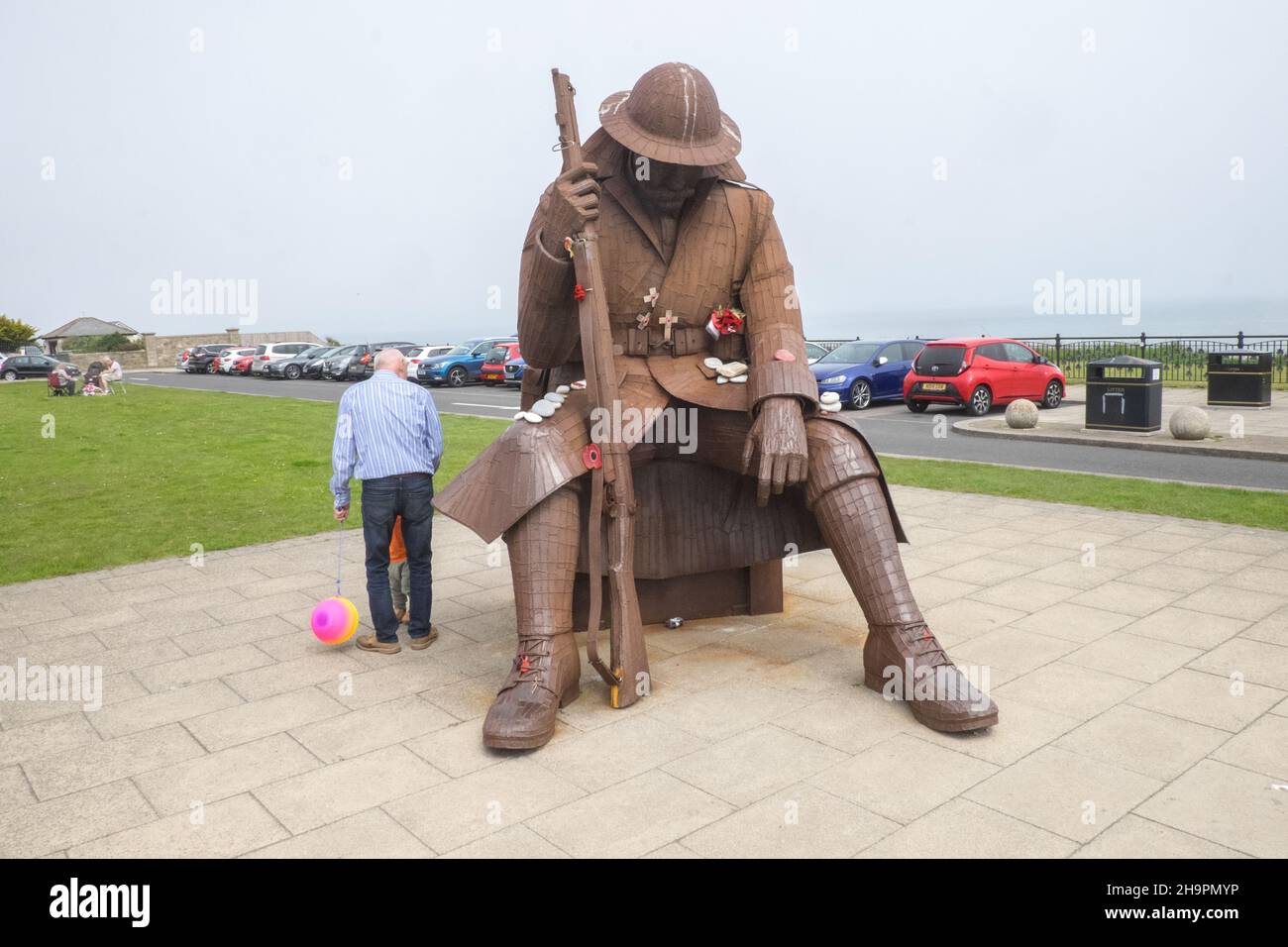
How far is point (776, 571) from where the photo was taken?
5613 millimetres

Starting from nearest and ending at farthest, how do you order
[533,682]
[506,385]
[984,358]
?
[533,682], [984,358], [506,385]

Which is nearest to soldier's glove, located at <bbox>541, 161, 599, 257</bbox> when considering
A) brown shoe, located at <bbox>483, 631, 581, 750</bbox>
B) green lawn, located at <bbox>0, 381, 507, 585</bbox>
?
brown shoe, located at <bbox>483, 631, 581, 750</bbox>

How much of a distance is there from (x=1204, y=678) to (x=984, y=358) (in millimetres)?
15009

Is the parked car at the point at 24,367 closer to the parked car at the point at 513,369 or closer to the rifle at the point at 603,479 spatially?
the parked car at the point at 513,369

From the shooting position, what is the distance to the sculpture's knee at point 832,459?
14.4 feet

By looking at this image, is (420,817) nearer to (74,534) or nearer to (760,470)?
(760,470)

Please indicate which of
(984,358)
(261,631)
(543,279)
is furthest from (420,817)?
(984,358)

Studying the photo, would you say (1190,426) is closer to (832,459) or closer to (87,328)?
(832,459)

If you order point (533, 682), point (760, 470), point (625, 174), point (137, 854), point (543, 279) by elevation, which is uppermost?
point (625, 174)

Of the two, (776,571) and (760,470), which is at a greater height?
(760,470)

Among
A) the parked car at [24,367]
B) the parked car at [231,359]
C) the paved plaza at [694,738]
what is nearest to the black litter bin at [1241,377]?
the paved plaza at [694,738]

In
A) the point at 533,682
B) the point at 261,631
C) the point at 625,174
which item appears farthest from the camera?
the point at 261,631

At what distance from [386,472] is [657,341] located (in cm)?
148

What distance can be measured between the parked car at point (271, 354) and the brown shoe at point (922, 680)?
36.0m
